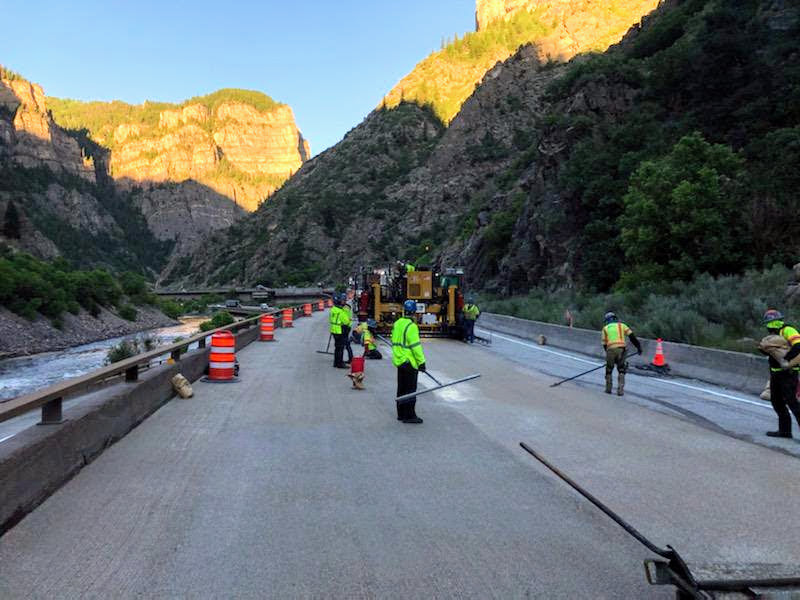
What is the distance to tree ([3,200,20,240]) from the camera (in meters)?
93.8

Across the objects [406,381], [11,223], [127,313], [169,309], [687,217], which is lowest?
[169,309]

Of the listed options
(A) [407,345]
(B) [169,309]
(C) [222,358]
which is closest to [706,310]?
(A) [407,345]

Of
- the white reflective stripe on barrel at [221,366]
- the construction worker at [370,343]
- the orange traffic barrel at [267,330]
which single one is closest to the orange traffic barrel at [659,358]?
the construction worker at [370,343]

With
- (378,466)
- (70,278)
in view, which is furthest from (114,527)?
(70,278)

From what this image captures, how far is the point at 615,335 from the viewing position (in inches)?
472

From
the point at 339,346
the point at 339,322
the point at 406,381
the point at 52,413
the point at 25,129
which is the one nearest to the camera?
the point at 52,413

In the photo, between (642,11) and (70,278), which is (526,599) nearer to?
(70,278)

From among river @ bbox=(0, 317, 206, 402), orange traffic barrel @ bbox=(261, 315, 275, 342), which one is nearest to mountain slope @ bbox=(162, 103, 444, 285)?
river @ bbox=(0, 317, 206, 402)

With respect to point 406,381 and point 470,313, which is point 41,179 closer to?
point 470,313

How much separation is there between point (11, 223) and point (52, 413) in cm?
10621

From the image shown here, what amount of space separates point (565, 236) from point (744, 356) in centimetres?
2967

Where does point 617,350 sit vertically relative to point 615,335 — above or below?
below

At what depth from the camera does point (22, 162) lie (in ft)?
588

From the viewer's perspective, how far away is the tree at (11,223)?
93.8 metres
